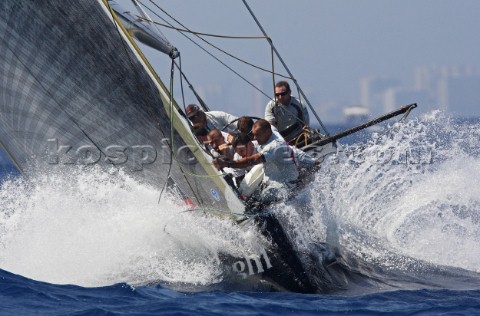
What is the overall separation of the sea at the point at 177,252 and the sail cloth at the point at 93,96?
301 millimetres

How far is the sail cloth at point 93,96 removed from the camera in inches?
Answer: 365

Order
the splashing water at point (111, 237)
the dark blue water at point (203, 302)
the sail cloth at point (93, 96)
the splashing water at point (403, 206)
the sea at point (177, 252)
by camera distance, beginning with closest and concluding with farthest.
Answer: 1. the dark blue water at point (203, 302)
2. the sea at point (177, 252)
3. the sail cloth at point (93, 96)
4. the splashing water at point (111, 237)
5. the splashing water at point (403, 206)

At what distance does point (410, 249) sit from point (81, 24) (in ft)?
14.8

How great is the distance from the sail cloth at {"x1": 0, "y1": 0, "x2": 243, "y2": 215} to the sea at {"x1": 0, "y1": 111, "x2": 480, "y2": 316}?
0.99ft

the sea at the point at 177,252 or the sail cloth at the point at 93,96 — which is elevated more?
the sail cloth at the point at 93,96

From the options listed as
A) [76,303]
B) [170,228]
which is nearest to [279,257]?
[170,228]

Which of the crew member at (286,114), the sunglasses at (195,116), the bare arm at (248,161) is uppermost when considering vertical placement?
the crew member at (286,114)

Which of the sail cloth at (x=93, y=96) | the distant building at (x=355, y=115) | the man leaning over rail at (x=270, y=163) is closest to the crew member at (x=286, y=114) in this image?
the man leaning over rail at (x=270, y=163)

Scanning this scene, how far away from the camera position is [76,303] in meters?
8.39

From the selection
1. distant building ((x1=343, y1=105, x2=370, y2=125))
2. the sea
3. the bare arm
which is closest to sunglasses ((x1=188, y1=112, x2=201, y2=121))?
the sea

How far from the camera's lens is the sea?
8.47 metres

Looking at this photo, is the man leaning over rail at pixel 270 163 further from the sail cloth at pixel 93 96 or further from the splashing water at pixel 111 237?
the splashing water at pixel 111 237

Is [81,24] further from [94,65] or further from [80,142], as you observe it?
[80,142]

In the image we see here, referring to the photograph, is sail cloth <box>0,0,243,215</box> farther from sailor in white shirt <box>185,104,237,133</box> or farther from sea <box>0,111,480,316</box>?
sailor in white shirt <box>185,104,237,133</box>
